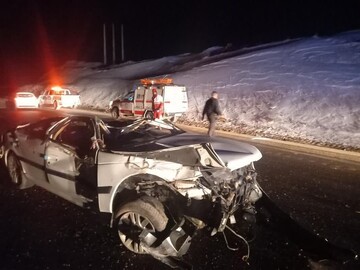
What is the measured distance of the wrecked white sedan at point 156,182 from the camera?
410cm

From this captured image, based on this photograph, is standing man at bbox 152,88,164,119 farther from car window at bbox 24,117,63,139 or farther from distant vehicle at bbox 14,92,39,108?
distant vehicle at bbox 14,92,39,108

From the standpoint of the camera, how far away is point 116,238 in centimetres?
466

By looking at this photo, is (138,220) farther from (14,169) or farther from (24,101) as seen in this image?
(24,101)

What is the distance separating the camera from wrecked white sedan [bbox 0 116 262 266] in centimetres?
410

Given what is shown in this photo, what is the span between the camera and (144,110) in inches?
677

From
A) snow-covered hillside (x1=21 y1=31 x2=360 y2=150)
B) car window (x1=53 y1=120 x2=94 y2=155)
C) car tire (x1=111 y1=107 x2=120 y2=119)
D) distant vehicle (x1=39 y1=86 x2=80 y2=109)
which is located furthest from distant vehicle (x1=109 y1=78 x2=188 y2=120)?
car window (x1=53 y1=120 x2=94 y2=155)

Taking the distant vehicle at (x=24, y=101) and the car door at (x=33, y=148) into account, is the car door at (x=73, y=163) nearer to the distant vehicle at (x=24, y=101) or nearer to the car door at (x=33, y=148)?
the car door at (x=33, y=148)

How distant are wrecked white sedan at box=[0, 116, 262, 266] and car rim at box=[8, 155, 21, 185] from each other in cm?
124

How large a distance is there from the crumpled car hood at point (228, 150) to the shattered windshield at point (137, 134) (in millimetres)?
238

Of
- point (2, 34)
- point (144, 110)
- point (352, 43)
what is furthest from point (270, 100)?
point (2, 34)

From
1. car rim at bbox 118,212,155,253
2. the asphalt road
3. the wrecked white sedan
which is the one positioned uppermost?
the wrecked white sedan

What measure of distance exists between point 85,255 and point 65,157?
1451mm

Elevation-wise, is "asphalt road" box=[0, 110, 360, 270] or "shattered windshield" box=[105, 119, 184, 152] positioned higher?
"shattered windshield" box=[105, 119, 184, 152]

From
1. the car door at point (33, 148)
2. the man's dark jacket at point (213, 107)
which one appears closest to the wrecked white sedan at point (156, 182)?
the car door at point (33, 148)
